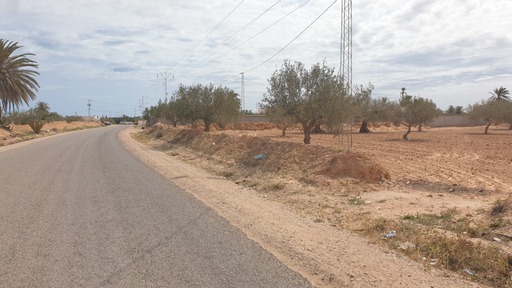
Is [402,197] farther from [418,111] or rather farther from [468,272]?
[418,111]

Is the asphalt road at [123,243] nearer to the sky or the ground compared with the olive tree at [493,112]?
nearer to the ground

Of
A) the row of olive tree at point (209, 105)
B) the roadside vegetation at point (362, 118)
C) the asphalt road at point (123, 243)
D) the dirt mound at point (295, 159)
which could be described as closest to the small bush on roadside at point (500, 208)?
the roadside vegetation at point (362, 118)

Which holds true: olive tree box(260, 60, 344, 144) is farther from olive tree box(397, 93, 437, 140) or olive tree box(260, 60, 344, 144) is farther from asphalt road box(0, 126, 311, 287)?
olive tree box(397, 93, 437, 140)

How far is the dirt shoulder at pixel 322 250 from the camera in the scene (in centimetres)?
589

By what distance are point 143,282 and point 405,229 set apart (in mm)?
4924

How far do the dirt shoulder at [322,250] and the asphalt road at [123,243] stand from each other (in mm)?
329

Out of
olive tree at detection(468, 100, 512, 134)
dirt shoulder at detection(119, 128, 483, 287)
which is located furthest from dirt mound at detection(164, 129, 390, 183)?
olive tree at detection(468, 100, 512, 134)

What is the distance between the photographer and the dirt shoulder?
19.3 feet

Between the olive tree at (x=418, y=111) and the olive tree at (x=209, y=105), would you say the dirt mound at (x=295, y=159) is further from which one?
the olive tree at (x=418, y=111)

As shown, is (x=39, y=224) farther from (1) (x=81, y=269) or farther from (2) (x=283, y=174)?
(2) (x=283, y=174)

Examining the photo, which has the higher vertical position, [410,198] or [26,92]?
[26,92]

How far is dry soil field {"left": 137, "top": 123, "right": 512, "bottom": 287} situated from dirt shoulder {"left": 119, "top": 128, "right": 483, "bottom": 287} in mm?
246

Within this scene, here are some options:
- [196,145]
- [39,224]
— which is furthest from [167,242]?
[196,145]

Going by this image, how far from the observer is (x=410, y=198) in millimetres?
11680
